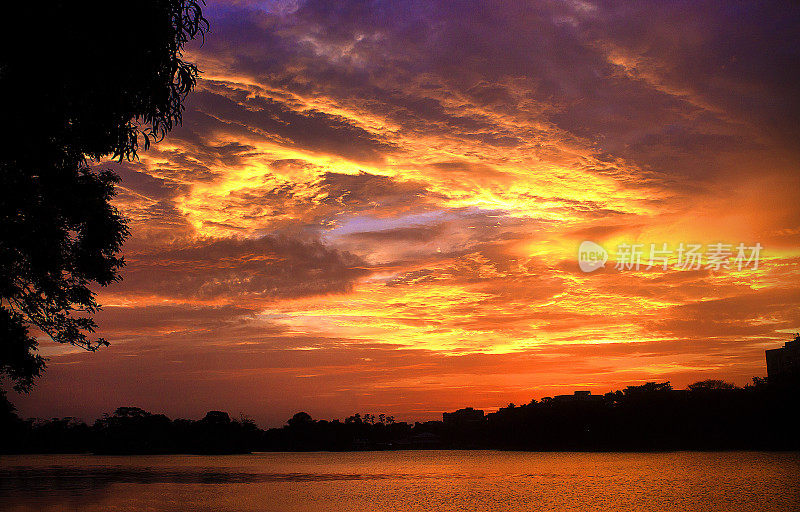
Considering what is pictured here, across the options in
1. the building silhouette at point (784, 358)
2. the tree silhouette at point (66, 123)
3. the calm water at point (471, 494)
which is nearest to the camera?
the tree silhouette at point (66, 123)

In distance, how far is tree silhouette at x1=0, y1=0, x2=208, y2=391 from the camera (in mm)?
7992

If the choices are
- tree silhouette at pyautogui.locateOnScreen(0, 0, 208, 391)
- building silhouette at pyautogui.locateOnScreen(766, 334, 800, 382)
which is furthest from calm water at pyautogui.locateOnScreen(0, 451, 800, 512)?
building silhouette at pyautogui.locateOnScreen(766, 334, 800, 382)

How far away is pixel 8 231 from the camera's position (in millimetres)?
10328

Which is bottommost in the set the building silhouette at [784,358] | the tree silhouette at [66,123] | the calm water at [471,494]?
the calm water at [471,494]

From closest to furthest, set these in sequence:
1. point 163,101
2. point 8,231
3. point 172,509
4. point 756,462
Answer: point 163,101
point 8,231
point 172,509
point 756,462

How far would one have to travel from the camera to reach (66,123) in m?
9.39

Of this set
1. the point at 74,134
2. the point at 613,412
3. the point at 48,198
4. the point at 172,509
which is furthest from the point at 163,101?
the point at 613,412

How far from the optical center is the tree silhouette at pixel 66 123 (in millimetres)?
7992

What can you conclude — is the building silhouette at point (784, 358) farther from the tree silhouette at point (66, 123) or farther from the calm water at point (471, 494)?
the tree silhouette at point (66, 123)

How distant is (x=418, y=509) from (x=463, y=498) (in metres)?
9.60

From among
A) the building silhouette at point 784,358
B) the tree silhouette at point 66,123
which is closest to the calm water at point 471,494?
the tree silhouette at point 66,123

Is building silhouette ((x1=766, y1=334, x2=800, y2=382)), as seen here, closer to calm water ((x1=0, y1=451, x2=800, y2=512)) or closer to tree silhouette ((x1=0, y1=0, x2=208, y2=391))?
calm water ((x1=0, y1=451, x2=800, y2=512))

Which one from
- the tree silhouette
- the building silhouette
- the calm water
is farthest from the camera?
the building silhouette

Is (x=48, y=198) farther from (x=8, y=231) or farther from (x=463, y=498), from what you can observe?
(x=463, y=498)
